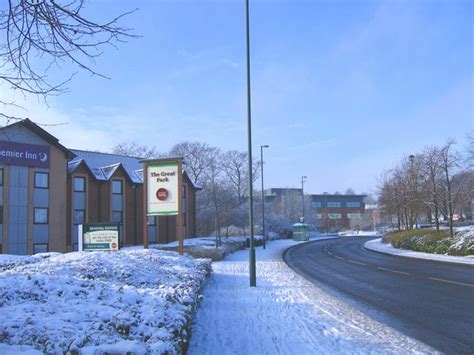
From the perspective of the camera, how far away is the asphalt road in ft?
27.5

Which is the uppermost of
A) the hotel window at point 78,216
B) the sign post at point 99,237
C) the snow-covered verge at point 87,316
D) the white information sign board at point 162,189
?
the white information sign board at point 162,189

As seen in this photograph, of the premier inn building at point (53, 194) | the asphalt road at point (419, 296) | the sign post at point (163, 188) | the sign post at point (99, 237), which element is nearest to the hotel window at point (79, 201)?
the premier inn building at point (53, 194)

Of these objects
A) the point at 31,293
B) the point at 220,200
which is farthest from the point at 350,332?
the point at 220,200

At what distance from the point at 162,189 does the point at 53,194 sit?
16731mm

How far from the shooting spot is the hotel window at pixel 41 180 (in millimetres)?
31439

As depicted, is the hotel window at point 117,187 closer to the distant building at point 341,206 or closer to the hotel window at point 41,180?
the hotel window at point 41,180

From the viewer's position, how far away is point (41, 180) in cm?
3167

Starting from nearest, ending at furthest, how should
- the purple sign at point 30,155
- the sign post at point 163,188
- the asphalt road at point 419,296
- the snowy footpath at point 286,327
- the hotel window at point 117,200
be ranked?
the snowy footpath at point 286,327
the asphalt road at point 419,296
the sign post at point 163,188
the purple sign at point 30,155
the hotel window at point 117,200

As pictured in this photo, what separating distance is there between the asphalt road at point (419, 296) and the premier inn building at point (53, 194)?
1845cm

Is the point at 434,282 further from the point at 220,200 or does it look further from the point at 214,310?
the point at 220,200

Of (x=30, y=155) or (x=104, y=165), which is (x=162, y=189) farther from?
(x=104, y=165)

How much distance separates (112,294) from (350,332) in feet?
13.0

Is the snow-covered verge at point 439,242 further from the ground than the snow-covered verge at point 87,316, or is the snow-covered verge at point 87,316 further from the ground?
the snow-covered verge at point 87,316

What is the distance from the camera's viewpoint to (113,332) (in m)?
5.27
